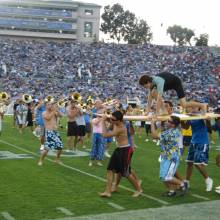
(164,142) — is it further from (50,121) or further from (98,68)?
(98,68)

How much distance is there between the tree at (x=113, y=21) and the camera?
308 feet

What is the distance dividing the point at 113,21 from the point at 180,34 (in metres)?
15.2

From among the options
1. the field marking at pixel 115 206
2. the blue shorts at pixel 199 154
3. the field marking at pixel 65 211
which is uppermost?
the blue shorts at pixel 199 154

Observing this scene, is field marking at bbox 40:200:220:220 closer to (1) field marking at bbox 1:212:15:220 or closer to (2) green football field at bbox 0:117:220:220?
(2) green football field at bbox 0:117:220:220

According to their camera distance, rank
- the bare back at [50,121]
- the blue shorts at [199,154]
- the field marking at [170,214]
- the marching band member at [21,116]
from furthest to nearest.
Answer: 1. the marching band member at [21,116]
2. the bare back at [50,121]
3. the blue shorts at [199,154]
4. the field marking at [170,214]

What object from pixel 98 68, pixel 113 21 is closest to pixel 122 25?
pixel 113 21

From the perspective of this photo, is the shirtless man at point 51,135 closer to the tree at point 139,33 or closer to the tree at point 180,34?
the tree at point 139,33

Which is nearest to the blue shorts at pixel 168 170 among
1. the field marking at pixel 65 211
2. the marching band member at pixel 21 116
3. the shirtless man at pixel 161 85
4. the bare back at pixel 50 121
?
the shirtless man at pixel 161 85

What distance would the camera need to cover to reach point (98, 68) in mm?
49719

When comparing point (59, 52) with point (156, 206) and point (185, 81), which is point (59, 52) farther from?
point (156, 206)

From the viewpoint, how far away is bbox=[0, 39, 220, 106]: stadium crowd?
1740 inches

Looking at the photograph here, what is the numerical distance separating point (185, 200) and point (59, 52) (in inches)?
1813

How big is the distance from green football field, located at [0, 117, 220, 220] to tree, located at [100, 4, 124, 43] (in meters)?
82.9

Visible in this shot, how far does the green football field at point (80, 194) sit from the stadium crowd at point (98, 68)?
30.2m
